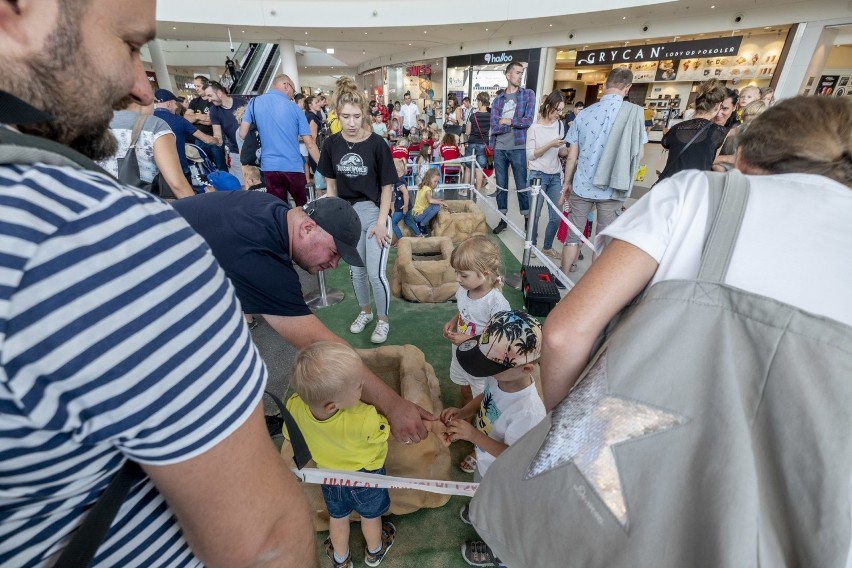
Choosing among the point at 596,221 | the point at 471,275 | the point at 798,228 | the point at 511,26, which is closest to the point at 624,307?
the point at 798,228

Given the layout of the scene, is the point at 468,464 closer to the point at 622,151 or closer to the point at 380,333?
the point at 380,333

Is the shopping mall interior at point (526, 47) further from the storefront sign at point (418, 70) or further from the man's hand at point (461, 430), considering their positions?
the man's hand at point (461, 430)

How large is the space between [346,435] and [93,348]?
142 cm

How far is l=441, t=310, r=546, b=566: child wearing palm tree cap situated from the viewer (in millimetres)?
1834

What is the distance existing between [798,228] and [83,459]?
1239 millimetres

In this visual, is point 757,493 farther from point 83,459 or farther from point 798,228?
point 83,459

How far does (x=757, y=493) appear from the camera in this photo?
67 centimetres

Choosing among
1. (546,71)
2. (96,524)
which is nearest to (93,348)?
(96,524)

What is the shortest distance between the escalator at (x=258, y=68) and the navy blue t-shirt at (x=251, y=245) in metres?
17.0

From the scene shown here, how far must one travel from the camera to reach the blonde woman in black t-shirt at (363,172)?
3264 millimetres

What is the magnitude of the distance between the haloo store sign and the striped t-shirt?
52.5 feet

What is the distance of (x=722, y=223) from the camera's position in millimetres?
777

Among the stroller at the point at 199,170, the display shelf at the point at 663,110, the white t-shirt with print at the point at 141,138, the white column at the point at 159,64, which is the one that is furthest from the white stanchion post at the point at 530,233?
the white column at the point at 159,64

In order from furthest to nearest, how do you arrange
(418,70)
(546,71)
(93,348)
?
(418,70), (546,71), (93,348)
